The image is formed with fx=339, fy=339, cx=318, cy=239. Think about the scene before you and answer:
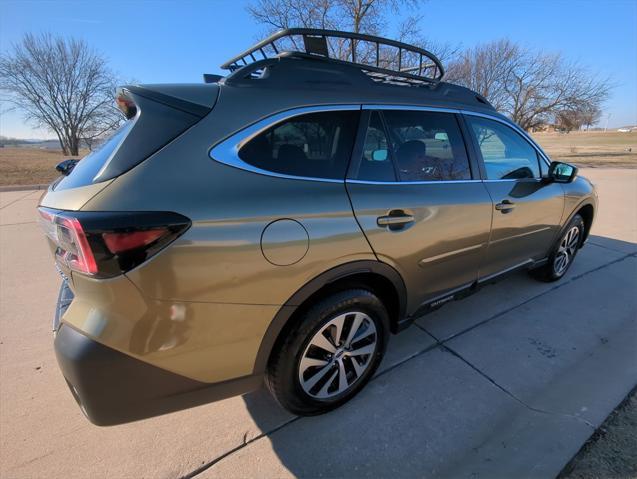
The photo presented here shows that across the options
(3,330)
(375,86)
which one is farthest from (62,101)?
(375,86)

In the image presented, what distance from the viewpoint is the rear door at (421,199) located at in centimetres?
190

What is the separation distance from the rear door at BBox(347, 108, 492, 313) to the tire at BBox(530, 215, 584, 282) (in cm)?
154

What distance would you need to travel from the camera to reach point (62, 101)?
28.5 meters

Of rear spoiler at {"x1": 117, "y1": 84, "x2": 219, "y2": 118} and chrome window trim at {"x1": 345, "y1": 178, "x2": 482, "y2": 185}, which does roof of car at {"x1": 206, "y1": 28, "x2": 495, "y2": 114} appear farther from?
chrome window trim at {"x1": 345, "y1": 178, "x2": 482, "y2": 185}

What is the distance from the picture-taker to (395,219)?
1923 millimetres

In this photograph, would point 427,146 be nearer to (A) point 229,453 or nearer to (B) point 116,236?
(B) point 116,236

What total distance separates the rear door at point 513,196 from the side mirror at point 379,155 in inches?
37.1

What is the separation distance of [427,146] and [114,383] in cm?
222

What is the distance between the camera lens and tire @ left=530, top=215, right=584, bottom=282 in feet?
11.7

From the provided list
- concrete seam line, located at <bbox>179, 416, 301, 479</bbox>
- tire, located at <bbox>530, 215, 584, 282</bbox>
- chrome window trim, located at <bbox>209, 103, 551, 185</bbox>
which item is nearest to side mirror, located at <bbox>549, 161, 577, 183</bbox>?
tire, located at <bbox>530, 215, 584, 282</bbox>

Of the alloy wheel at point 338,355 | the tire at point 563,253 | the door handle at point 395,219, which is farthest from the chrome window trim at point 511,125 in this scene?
the alloy wheel at point 338,355

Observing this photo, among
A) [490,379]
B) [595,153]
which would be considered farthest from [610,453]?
[595,153]

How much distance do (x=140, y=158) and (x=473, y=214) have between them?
2.09 metres

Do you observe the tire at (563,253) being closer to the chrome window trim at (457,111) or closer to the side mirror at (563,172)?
the side mirror at (563,172)
